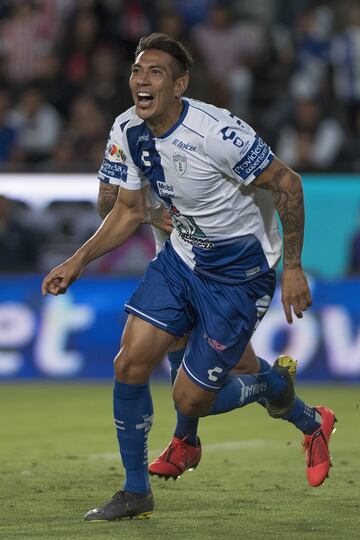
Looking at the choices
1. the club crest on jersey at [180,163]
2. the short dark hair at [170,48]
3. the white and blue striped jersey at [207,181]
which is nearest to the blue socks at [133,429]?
the white and blue striped jersey at [207,181]

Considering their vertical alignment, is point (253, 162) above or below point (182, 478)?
above

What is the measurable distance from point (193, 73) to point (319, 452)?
8.69 meters

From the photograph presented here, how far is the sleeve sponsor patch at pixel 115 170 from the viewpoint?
22.3 ft

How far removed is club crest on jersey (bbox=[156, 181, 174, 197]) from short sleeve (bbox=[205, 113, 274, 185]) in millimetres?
268

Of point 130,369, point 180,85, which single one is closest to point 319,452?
point 130,369

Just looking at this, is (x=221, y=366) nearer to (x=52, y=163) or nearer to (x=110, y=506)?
(x=110, y=506)

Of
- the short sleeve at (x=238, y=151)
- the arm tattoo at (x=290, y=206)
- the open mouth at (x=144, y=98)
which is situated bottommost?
the arm tattoo at (x=290, y=206)

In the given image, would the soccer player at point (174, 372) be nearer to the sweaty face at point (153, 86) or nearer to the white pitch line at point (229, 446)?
the sweaty face at point (153, 86)

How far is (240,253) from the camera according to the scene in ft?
22.1

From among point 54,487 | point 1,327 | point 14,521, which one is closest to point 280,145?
point 1,327

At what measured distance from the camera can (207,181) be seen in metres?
6.51

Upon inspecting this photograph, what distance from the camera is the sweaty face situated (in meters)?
6.40

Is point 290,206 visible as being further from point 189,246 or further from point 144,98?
point 144,98

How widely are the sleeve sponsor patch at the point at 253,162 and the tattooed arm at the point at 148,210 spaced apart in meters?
0.70
